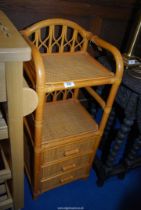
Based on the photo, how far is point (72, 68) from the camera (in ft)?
2.99

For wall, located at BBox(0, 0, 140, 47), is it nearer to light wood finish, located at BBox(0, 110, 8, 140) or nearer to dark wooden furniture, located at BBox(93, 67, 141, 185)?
dark wooden furniture, located at BBox(93, 67, 141, 185)

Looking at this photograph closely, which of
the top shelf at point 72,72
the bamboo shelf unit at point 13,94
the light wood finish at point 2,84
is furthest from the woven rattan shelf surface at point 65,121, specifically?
the light wood finish at point 2,84

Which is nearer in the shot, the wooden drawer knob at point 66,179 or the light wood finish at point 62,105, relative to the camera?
the light wood finish at point 62,105

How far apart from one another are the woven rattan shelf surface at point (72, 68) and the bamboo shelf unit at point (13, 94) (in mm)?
185

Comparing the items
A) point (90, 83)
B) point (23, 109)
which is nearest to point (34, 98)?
point (23, 109)

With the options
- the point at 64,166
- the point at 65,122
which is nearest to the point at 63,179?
the point at 64,166

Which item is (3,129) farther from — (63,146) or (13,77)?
(63,146)

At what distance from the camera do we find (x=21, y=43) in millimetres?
521

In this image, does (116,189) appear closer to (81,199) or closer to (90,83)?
(81,199)

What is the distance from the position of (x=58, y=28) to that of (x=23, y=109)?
77 centimetres

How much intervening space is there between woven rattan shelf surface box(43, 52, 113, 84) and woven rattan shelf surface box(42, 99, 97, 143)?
1.07 feet

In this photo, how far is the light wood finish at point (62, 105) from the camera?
80 centimetres

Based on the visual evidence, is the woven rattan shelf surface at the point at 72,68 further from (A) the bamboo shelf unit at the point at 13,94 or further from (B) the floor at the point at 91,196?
(B) the floor at the point at 91,196

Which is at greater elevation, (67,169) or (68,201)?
(67,169)
